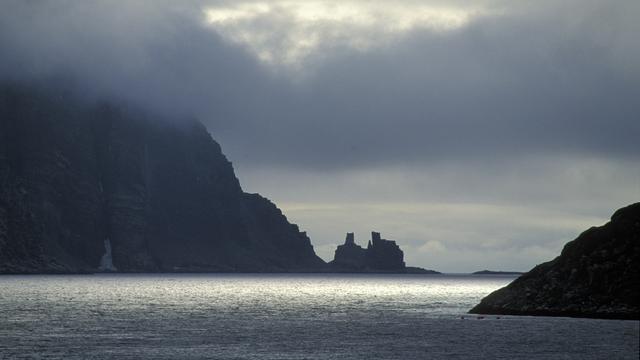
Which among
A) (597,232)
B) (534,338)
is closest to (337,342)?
(534,338)

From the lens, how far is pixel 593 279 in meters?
143

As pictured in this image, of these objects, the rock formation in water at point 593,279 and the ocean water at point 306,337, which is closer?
the ocean water at point 306,337

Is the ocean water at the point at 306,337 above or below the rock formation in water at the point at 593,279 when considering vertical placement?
below

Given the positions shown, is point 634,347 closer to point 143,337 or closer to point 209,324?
Answer: point 143,337

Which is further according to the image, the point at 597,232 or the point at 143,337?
the point at 597,232

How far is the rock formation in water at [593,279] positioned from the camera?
456 ft

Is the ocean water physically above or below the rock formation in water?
below

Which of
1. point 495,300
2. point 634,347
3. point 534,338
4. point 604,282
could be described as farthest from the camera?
point 495,300

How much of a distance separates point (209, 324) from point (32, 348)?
4803 centimetres

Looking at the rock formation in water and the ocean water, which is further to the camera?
the rock formation in water

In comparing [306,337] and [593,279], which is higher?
[593,279]

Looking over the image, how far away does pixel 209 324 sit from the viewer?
159 metres

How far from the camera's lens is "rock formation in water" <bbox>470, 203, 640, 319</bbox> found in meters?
139

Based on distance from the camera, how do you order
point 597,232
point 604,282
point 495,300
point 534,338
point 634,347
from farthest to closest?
1. point 495,300
2. point 597,232
3. point 604,282
4. point 534,338
5. point 634,347
